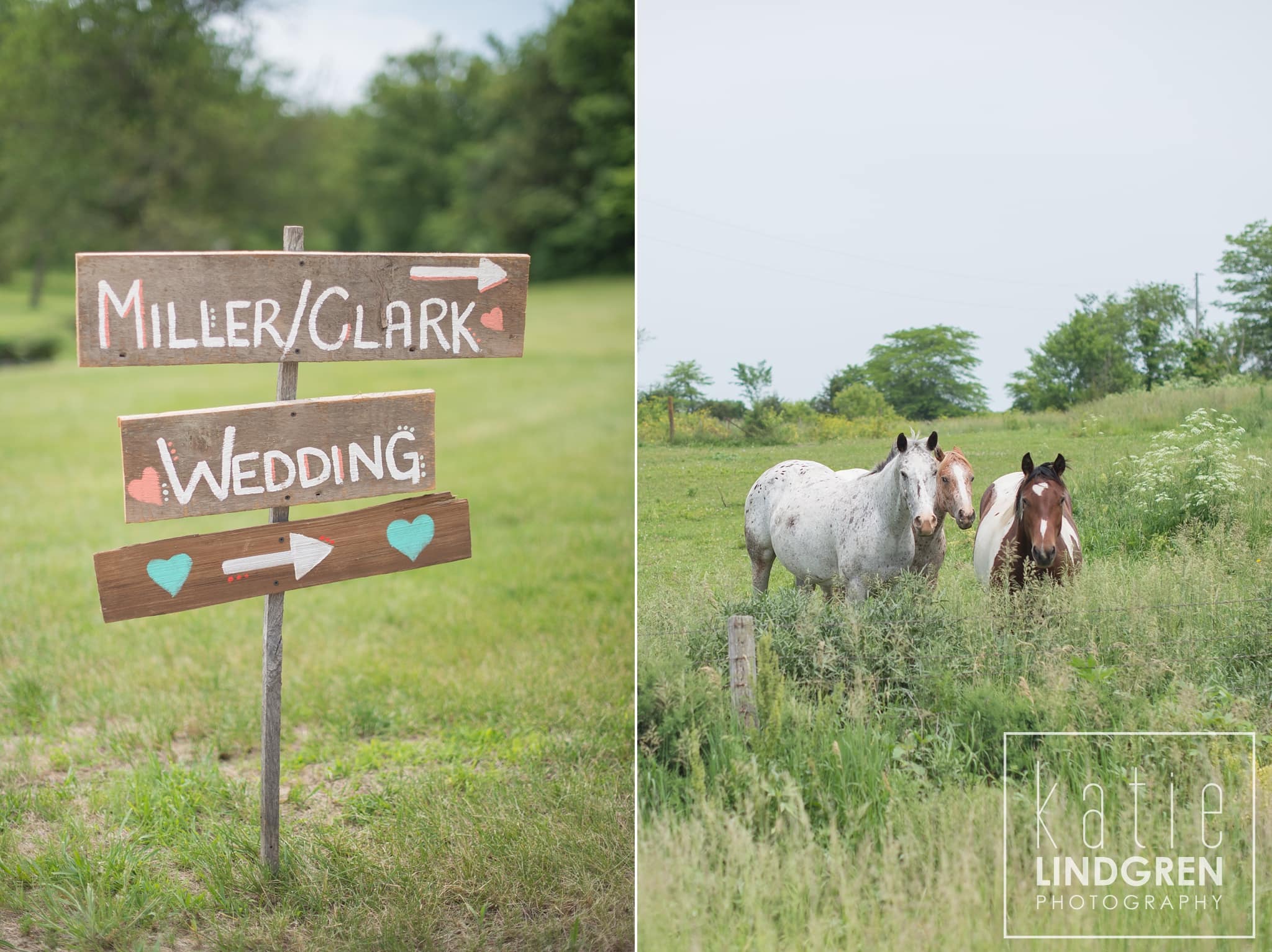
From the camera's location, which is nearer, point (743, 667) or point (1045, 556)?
point (743, 667)

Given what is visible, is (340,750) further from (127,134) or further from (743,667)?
(127,134)

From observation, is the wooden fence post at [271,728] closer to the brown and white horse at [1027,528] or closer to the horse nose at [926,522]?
the horse nose at [926,522]

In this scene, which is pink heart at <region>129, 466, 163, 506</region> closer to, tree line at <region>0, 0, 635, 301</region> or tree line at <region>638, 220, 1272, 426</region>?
tree line at <region>638, 220, 1272, 426</region>

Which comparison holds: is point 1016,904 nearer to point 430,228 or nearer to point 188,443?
point 188,443

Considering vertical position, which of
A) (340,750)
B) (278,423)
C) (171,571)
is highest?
(278,423)

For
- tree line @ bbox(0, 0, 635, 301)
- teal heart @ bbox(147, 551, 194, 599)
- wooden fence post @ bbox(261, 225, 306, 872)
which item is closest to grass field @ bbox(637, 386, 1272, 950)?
wooden fence post @ bbox(261, 225, 306, 872)

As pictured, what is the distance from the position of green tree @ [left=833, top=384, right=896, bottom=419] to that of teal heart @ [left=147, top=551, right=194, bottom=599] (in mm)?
2269

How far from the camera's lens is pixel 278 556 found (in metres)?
3.16

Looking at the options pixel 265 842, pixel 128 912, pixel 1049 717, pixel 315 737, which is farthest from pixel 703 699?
pixel 315 737

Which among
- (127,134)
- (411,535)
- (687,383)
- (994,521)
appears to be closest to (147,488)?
(411,535)

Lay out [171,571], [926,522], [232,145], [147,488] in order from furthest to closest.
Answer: [232,145]
[926,522]
[171,571]
[147,488]

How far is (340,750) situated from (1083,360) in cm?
396

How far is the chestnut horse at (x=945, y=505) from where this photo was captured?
3.21 meters

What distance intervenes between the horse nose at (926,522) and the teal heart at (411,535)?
5.70 ft
